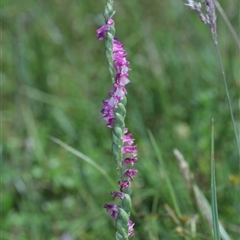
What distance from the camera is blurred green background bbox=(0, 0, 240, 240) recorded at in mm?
1924

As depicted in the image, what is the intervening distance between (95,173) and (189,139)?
36 centimetres

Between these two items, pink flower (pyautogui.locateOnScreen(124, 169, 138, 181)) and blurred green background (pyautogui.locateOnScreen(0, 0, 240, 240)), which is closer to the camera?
pink flower (pyautogui.locateOnScreen(124, 169, 138, 181))

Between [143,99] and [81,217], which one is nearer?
[81,217]

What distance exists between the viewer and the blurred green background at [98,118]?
6.31 feet

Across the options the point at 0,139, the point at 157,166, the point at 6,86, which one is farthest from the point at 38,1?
the point at 157,166

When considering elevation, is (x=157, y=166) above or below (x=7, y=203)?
above

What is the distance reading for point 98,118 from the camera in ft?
7.79

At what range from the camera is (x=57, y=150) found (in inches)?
94.6

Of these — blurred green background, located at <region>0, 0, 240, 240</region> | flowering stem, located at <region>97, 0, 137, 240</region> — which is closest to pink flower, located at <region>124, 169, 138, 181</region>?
flowering stem, located at <region>97, 0, 137, 240</region>

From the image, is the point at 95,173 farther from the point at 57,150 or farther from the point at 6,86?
the point at 6,86

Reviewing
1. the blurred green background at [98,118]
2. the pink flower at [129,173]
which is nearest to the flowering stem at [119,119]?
the pink flower at [129,173]

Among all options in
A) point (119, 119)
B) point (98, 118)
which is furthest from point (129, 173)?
point (98, 118)

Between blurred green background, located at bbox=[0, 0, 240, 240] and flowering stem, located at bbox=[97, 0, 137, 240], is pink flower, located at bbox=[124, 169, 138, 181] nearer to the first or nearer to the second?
flowering stem, located at bbox=[97, 0, 137, 240]

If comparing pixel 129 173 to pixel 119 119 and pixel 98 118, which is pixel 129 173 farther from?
pixel 98 118
